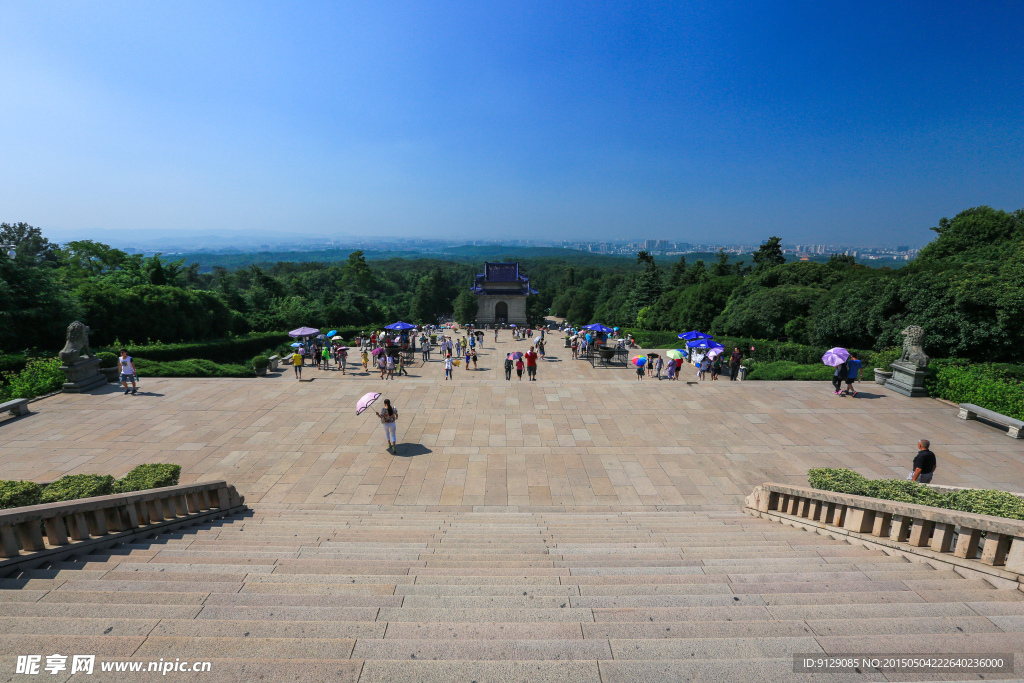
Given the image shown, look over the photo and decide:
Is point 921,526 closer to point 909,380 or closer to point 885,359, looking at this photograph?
point 909,380

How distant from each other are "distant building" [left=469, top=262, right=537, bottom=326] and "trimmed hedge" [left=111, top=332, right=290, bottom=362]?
32677 mm

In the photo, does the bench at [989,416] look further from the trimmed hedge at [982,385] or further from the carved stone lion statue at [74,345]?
the carved stone lion statue at [74,345]

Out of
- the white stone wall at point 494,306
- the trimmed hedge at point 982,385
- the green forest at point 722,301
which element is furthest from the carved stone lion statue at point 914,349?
the white stone wall at point 494,306

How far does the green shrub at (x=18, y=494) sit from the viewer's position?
492 centimetres

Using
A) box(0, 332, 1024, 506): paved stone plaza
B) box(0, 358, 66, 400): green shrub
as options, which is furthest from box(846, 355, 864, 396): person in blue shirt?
box(0, 358, 66, 400): green shrub

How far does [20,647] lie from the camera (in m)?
2.79

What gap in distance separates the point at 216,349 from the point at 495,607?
28.6 meters

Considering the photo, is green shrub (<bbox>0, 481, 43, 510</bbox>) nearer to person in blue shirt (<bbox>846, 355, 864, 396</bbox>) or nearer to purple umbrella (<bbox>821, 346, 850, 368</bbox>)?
purple umbrella (<bbox>821, 346, 850, 368</bbox>)

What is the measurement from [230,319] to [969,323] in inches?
1575

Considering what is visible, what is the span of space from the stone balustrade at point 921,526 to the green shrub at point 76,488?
915cm

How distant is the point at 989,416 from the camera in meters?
11.1

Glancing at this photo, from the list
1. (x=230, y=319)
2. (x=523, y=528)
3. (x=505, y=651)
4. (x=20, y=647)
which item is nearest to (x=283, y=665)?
(x=505, y=651)

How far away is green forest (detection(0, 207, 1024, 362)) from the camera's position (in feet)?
56.6

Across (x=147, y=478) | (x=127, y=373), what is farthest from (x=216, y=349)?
(x=147, y=478)
